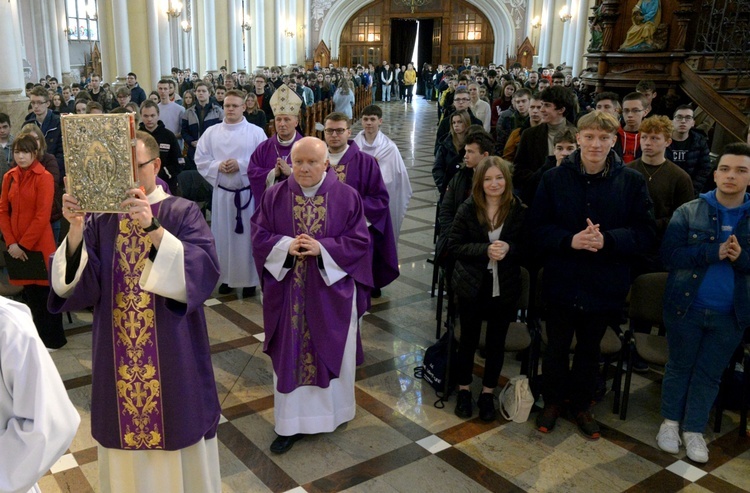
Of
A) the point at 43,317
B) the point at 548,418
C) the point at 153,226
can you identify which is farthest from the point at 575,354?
the point at 43,317

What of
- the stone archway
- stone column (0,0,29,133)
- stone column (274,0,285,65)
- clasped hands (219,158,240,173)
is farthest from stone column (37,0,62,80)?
clasped hands (219,158,240,173)

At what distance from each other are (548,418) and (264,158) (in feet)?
11.0

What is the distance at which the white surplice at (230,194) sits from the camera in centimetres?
684

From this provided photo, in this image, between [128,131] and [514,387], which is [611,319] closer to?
[514,387]

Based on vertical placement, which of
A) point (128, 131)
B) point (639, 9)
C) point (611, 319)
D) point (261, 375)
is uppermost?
point (639, 9)

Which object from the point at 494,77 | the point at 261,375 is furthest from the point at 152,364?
the point at 494,77

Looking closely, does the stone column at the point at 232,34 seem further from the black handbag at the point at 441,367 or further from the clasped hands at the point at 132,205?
the clasped hands at the point at 132,205

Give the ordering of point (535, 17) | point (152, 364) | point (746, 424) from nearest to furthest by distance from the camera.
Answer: point (152, 364) → point (746, 424) → point (535, 17)

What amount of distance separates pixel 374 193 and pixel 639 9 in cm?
704

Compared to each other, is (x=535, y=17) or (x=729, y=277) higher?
(x=535, y=17)

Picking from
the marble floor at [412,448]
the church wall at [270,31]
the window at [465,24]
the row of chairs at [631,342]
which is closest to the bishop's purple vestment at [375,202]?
the marble floor at [412,448]

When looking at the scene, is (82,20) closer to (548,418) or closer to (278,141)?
(278,141)

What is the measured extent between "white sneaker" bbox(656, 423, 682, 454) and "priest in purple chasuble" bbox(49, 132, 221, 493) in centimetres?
276

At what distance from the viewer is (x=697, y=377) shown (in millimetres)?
4113
